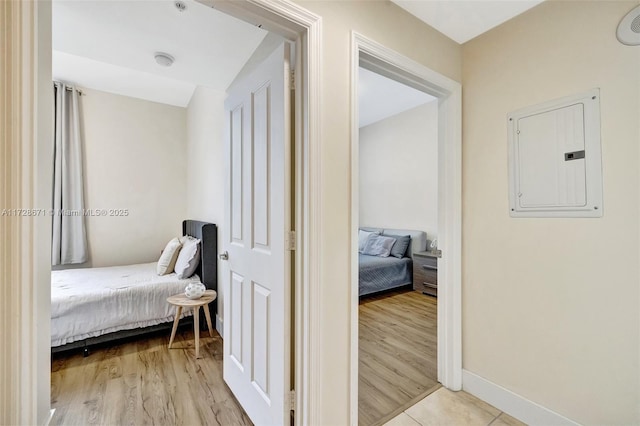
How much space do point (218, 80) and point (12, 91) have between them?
1.80 m

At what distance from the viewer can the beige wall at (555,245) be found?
127cm

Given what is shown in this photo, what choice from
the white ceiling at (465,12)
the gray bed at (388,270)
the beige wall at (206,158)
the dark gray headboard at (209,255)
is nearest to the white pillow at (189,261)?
the dark gray headboard at (209,255)

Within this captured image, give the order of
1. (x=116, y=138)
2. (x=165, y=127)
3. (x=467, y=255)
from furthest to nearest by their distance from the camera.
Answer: (x=165, y=127) → (x=116, y=138) → (x=467, y=255)

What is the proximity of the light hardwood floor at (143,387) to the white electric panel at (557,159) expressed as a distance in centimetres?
212

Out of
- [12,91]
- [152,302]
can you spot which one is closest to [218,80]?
[12,91]

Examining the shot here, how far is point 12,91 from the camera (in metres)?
0.69

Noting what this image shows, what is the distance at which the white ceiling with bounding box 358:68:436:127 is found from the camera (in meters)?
3.36

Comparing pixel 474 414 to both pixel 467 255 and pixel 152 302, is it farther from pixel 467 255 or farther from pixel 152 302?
pixel 152 302

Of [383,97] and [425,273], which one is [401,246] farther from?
[383,97]

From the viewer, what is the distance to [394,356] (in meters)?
2.29

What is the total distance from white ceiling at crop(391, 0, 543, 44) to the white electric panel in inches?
23.1

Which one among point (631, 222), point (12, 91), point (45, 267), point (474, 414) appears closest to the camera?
point (12, 91)

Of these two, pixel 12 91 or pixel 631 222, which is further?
pixel 631 222

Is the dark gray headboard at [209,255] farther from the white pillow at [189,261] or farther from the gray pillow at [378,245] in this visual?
the gray pillow at [378,245]
